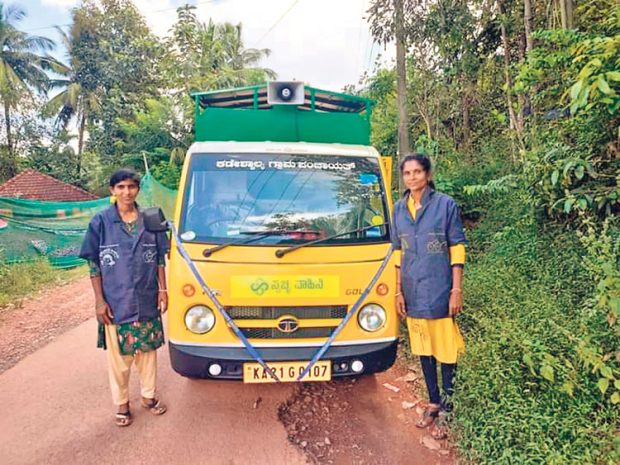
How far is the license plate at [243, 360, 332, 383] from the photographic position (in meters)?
2.86

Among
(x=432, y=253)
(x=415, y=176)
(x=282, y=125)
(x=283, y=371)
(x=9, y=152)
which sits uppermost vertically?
(x=9, y=152)

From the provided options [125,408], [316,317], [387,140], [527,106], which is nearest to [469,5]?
[527,106]

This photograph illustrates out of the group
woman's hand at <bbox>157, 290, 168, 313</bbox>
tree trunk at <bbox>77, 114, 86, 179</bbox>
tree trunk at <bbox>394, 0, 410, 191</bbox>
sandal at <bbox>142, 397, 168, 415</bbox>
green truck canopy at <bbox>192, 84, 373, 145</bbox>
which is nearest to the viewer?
woman's hand at <bbox>157, 290, 168, 313</bbox>

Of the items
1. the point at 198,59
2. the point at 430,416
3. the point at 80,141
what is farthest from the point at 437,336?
the point at 80,141

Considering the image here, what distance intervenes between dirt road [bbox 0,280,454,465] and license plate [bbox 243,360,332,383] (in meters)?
0.45

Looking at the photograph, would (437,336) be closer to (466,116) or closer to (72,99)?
(466,116)

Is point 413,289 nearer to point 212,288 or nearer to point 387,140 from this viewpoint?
point 212,288

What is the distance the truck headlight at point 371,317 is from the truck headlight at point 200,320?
3.29 feet

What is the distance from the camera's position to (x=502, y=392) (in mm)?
2828

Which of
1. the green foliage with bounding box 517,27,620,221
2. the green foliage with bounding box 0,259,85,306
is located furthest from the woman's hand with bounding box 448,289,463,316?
the green foliage with bounding box 0,259,85,306

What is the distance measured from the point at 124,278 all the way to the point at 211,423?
48.0 inches

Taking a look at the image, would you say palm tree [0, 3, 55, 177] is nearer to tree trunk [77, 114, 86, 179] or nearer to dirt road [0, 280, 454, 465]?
tree trunk [77, 114, 86, 179]

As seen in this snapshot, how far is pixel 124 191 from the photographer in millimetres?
3020

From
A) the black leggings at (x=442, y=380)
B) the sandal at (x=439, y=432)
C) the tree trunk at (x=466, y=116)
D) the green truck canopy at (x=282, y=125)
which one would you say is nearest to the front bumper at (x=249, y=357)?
the black leggings at (x=442, y=380)
